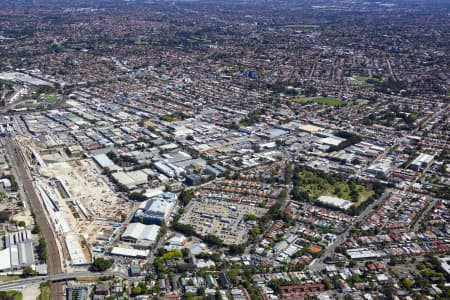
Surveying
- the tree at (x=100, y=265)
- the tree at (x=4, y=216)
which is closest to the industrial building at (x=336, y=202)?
the tree at (x=100, y=265)

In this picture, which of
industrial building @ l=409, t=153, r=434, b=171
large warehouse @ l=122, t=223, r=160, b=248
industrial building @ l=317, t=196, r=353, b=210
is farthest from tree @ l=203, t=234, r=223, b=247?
industrial building @ l=409, t=153, r=434, b=171

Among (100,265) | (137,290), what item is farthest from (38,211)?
(137,290)

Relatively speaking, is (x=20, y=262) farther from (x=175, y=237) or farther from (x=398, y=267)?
(x=398, y=267)

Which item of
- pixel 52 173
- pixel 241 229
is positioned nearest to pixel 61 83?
pixel 52 173

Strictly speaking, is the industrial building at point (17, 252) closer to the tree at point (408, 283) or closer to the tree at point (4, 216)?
the tree at point (4, 216)

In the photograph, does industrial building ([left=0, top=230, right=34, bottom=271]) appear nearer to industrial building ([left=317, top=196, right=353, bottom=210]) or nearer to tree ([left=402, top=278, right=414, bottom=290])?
industrial building ([left=317, top=196, right=353, bottom=210])

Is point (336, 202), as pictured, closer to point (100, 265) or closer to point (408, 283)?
point (408, 283)
